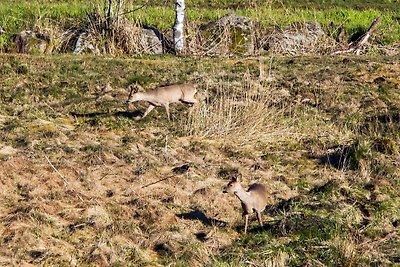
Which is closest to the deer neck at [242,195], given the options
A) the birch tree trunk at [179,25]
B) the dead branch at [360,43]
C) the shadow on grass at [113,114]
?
the shadow on grass at [113,114]

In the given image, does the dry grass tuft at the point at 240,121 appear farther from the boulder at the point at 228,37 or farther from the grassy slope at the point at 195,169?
the boulder at the point at 228,37

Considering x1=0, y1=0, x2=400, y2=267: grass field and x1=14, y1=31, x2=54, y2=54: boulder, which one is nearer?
x1=0, y1=0, x2=400, y2=267: grass field

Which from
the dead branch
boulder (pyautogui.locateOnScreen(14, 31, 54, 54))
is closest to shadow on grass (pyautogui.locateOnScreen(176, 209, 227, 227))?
boulder (pyautogui.locateOnScreen(14, 31, 54, 54))

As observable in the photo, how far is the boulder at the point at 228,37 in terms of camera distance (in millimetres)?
21500

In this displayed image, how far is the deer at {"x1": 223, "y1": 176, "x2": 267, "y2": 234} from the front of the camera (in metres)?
8.66

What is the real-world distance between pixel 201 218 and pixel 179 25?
12.5 meters

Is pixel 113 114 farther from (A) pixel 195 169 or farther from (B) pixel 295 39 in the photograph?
(B) pixel 295 39

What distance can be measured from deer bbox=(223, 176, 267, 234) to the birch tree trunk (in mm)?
12472

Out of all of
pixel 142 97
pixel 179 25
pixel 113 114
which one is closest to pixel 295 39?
pixel 179 25

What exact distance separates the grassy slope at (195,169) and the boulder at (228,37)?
4647 mm

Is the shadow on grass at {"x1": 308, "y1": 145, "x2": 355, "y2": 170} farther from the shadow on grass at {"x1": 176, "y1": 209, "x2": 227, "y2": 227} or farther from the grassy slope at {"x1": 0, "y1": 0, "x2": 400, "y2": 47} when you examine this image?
the grassy slope at {"x1": 0, "y1": 0, "x2": 400, "y2": 47}

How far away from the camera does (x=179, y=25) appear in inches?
838

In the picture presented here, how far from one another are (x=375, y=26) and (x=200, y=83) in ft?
32.5

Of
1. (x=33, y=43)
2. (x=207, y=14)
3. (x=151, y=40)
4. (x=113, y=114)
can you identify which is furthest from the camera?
(x=207, y=14)
